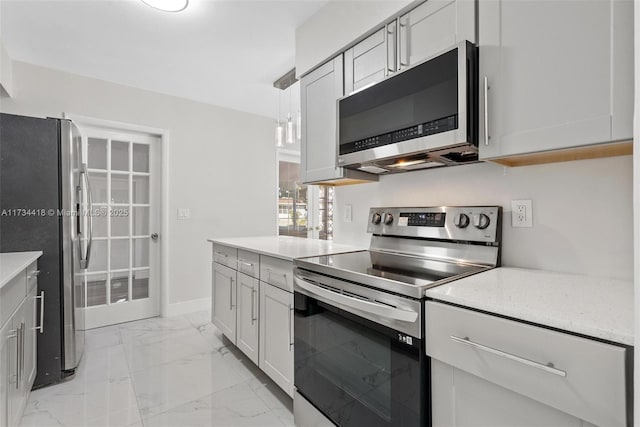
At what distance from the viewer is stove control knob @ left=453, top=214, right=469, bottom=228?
1.55 metres

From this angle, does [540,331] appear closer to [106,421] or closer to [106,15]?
[106,421]

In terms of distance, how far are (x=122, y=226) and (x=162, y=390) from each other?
188cm

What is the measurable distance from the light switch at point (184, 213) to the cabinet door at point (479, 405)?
310 centimetres

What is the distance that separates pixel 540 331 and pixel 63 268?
8.42ft

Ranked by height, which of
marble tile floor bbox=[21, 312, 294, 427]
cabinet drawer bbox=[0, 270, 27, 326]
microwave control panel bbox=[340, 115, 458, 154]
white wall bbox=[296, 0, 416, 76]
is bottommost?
marble tile floor bbox=[21, 312, 294, 427]

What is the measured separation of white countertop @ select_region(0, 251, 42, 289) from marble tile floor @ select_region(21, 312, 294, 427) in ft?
2.84

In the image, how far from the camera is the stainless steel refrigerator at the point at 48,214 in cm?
194

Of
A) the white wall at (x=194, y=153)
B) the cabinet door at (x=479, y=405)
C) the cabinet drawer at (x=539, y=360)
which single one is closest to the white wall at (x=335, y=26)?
the cabinet drawer at (x=539, y=360)

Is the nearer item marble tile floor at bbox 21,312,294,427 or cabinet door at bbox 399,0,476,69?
cabinet door at bbox 399,0,476,69

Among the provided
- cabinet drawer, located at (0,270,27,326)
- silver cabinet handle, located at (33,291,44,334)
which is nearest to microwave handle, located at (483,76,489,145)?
cabinet drawer, located at (0,270,27,326)

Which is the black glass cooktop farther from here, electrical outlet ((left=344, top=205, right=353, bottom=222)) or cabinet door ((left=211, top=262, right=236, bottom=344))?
cabinet door ((left=211, top=262, right=236, bottom=344))

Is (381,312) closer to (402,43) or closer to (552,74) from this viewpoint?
(552,74)

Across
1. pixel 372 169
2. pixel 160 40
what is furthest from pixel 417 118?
pixel 160 40

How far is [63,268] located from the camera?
6.79 feet
